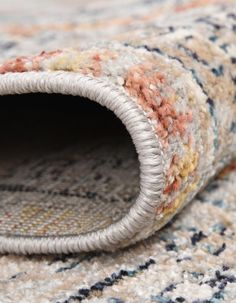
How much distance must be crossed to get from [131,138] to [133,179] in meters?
0.16

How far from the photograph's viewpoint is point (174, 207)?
2.16 ft

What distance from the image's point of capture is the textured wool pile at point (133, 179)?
61cm

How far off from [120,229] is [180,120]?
121 millimetres

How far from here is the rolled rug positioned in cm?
61

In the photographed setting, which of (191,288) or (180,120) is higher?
(180,120)

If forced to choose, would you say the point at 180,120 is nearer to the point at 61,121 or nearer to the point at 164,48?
the point at 164,48

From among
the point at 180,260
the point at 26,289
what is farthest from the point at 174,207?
the point at 26,289

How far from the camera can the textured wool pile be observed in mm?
609

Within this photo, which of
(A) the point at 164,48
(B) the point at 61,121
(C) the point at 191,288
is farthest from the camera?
(B) the point at 61,121

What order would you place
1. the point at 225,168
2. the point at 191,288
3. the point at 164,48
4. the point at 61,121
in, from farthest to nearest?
the point at 61,121 < the point at 225,168 < the point at 164,48 < the point at 191,288

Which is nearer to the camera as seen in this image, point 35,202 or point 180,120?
point 180,120

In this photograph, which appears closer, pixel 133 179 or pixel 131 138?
pixel 131 138

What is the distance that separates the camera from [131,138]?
67 cm

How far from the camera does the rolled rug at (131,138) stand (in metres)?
0.61
